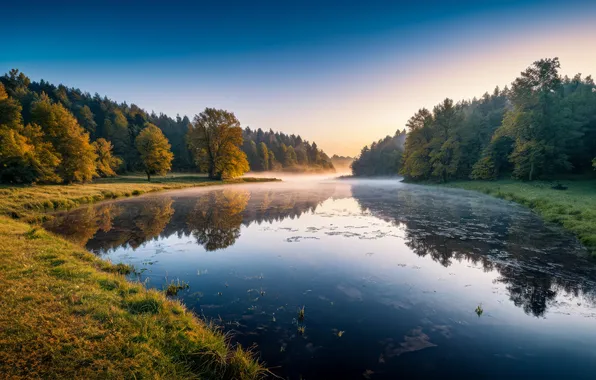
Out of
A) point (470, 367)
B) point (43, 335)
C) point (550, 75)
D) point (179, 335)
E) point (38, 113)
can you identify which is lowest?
point (470, 367)

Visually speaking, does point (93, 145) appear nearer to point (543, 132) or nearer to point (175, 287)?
point (175, 287)

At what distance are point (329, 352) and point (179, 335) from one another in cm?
336

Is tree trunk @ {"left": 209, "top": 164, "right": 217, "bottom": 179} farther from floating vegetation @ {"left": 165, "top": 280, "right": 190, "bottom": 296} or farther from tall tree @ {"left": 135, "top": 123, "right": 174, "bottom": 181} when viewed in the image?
floating vegetation @ {"left": 165, "top": 280, "right": 190, "bottom": 296}

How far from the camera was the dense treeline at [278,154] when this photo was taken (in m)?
139

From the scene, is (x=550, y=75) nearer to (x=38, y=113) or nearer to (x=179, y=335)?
(x=179, y=335)

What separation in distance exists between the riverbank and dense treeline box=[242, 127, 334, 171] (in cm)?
12994

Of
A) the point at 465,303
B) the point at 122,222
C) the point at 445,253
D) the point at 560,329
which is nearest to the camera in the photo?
the point at 560,329

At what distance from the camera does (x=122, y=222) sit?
1997cm

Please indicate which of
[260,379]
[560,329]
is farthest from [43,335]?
[560,329]

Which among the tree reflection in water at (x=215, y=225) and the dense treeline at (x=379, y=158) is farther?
the dense treeline at (x=379, y=158)

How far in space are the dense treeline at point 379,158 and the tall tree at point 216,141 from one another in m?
84.6

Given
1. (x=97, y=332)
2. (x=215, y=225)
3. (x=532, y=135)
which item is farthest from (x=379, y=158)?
(x=97, y=332)

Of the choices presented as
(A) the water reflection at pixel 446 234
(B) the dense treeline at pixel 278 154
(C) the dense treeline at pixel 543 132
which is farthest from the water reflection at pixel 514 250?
(B) the dense treeline at pixel 278 154

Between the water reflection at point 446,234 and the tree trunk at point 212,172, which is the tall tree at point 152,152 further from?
the water reflection at point 446,234
